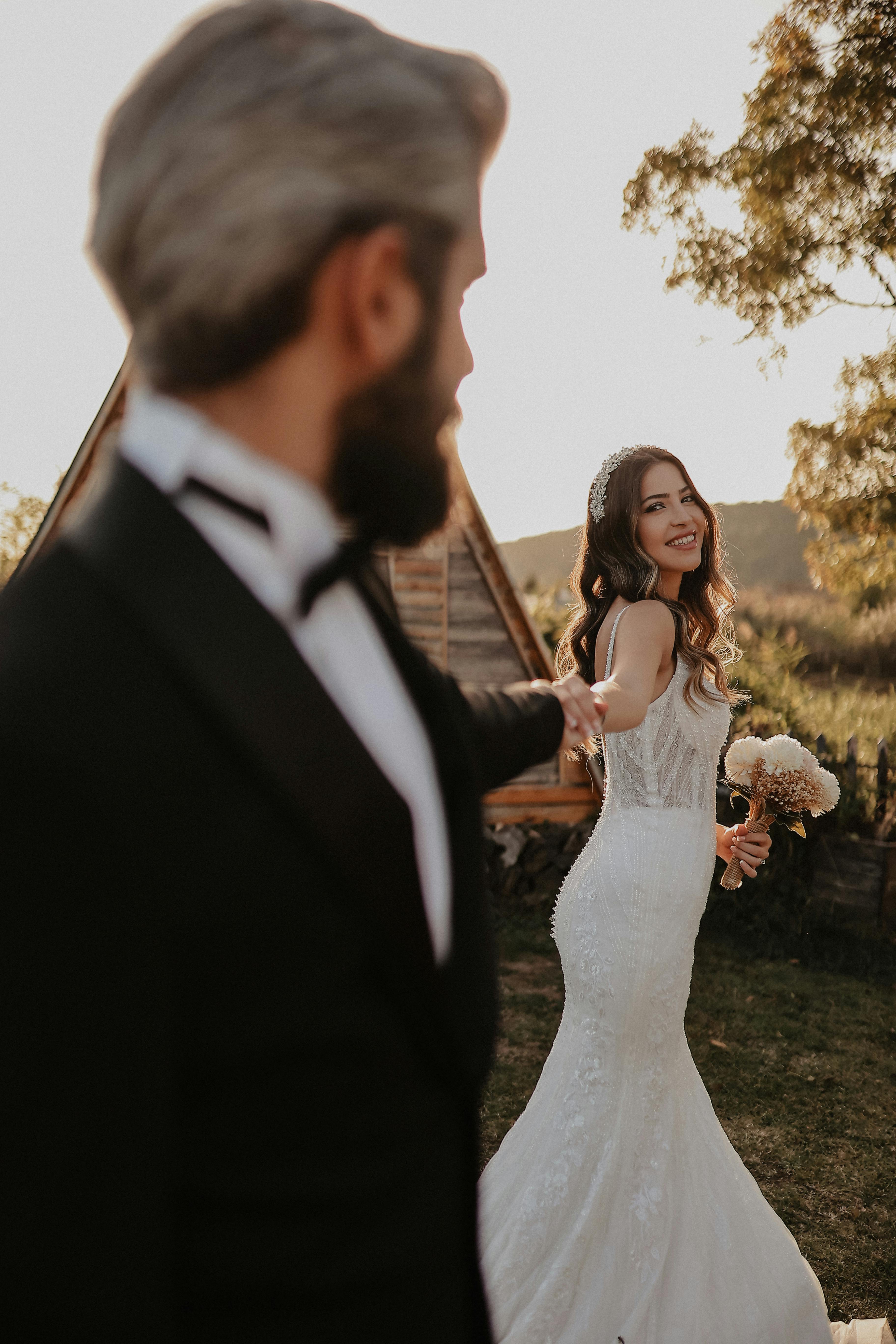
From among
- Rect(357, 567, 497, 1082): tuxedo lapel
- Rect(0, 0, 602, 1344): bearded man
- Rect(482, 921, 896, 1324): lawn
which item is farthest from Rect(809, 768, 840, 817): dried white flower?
Rect(0, 0, 602, 1344): bearded man

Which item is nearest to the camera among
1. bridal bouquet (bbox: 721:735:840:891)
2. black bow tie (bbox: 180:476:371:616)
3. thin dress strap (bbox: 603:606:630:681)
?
black bow tie (bbox: 180:476:371:616)

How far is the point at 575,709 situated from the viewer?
1625 millimetres

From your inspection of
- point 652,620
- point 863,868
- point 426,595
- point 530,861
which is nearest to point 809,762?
point 652,620

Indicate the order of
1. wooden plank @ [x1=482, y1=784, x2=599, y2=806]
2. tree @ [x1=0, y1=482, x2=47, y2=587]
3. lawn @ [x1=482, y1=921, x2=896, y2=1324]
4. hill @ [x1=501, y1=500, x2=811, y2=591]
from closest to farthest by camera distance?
lawn @ [x1=482, y1=921, x2=896, y2=1324]
wooden plank @ [x1=482, y1=784, x2=599, y2=806]
tree @ [x1=0, y1=482, x2=47, y2=587]
hill @ [x1=501, y1=500, x2=811, y2=591]

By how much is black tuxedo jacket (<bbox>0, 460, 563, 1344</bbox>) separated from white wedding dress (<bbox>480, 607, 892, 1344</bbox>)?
2.64 m

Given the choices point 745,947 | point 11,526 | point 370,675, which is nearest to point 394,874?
point 370,675

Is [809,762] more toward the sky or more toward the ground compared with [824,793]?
more toward the sky

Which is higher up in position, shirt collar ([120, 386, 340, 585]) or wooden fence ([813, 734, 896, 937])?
shirt collar ([120, 386, 340, 585])

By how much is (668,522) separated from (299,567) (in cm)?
296

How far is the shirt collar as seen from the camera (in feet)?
3.14

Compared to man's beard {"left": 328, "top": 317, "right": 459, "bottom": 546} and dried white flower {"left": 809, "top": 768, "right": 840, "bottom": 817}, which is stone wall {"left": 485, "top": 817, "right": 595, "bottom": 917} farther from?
man's beard {"left": 328, "top": 317, "right": 459, "bottom": 546}

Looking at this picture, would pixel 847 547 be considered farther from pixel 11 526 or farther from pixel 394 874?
pixel 11 526

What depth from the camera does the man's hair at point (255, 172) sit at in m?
0.90

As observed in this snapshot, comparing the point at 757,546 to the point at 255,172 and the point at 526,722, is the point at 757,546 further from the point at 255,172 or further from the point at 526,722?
the point at 255,172
